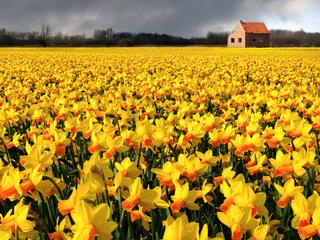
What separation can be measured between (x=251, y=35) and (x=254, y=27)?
10.6ft

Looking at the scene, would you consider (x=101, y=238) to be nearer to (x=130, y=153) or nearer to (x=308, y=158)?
(x=308, y=158)

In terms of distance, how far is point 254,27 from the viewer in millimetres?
108562

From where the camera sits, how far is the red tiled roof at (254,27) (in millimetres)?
107125

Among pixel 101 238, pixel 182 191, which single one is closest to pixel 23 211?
pixel 101 238

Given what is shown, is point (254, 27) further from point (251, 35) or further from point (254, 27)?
point (251, 35)

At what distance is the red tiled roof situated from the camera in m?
107

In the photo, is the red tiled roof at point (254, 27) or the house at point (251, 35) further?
the red tiled roof at point (254, 27)

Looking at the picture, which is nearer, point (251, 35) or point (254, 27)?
point (251, 35)

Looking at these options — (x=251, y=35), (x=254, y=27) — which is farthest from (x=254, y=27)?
(x=251, y=35)

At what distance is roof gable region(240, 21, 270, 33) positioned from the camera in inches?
4218

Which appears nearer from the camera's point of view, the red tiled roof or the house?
the house

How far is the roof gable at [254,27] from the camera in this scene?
107 metres

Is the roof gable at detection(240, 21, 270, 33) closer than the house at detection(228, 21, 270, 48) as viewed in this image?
No

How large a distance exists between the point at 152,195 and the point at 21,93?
587 cm
